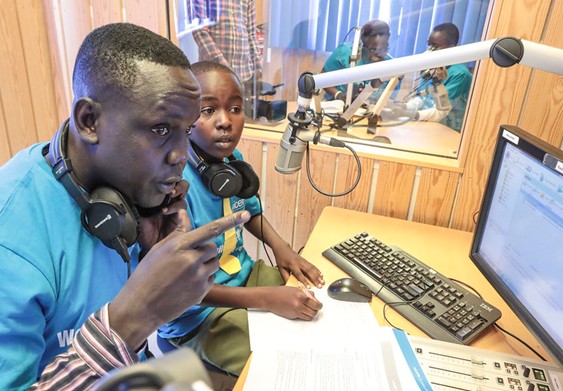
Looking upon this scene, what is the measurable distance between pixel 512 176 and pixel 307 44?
5.08 ft

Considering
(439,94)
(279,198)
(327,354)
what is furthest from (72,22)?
(327,354)

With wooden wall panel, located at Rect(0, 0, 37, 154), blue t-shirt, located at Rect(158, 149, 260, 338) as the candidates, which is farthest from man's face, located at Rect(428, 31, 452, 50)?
wooden wall panel, located at Rect(0, 0, 37, 154)

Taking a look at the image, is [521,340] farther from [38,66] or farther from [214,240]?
[38,66]

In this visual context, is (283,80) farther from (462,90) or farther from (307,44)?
(462,90)

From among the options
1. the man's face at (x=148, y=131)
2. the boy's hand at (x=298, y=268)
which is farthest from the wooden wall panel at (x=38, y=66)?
the man's face at (x=148, y=131)

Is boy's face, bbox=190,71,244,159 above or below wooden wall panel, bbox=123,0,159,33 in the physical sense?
below

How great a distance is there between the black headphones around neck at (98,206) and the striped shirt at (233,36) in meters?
1.43

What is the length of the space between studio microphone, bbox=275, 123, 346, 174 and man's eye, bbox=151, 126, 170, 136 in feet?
1.33

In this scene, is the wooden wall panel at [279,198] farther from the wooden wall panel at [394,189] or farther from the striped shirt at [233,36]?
the striped shirt at [233,36]

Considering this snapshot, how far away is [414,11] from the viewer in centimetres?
191

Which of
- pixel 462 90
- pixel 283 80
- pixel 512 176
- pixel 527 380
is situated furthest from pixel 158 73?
pixel 283 80

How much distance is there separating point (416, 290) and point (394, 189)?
559 mm

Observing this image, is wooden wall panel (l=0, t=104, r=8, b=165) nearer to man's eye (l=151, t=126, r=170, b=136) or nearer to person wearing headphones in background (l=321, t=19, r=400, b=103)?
person wearing headphones in background (l=321, t=19, r=400, b=103)

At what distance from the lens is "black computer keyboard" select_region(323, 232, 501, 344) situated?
3.02 ft
